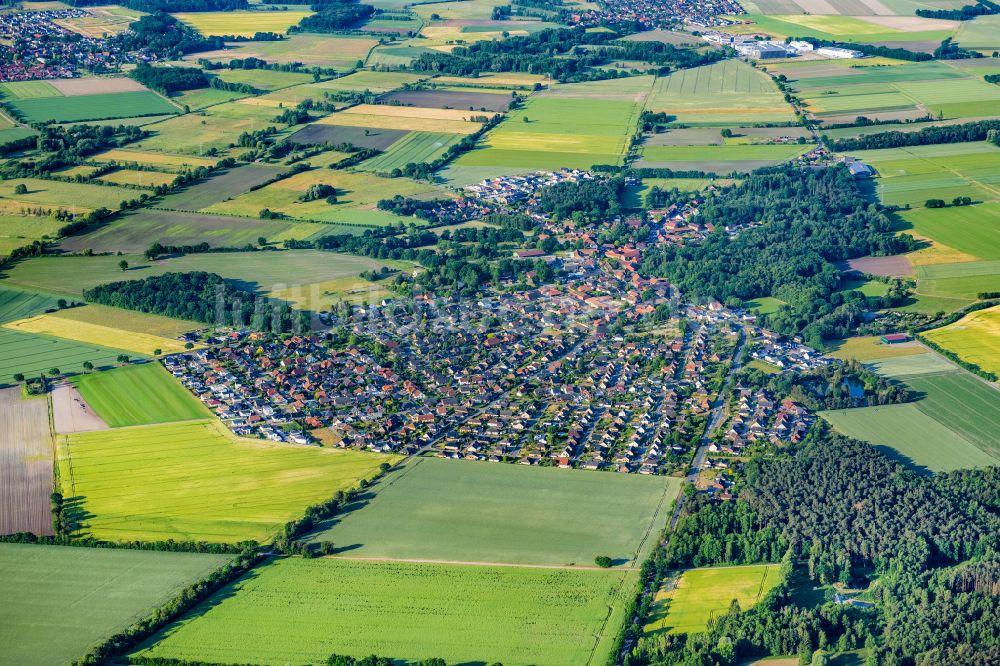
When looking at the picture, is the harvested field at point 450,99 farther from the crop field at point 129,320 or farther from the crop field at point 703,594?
the crop field at point 703,594

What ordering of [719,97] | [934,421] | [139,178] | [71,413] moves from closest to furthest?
[934,421], [71,413], [139,178], [719,97]

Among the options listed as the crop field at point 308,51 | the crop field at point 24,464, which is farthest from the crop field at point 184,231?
the crop field at point 308,51

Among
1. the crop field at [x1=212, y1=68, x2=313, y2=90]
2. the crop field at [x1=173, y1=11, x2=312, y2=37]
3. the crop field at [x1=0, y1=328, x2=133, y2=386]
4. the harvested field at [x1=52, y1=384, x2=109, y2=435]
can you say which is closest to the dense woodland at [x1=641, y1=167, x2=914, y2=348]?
the crop field at [x1=0, y1=328, x2=133, y2=386]

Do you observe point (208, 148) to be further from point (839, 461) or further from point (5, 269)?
point (839, 461)

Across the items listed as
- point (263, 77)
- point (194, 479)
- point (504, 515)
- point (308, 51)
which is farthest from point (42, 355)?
point (308, 51)

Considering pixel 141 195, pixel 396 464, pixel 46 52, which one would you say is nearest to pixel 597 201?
pixel 141 195

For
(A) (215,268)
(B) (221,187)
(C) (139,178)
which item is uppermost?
(C) (139,178)

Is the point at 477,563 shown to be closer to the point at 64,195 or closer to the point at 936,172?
the point at 64,195
